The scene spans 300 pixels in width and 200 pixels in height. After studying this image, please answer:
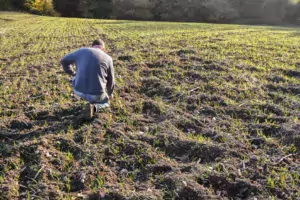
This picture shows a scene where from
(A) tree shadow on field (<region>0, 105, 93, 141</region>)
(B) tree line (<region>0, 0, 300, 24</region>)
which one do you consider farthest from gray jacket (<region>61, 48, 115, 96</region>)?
(B) tree line (<region>0, 0, 300, 24</region>)

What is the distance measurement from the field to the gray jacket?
25.1 inches

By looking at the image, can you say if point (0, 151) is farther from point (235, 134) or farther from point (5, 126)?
point (235, 134)

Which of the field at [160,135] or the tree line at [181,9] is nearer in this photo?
the field at [160,135]

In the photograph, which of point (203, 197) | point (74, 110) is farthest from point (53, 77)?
point (203, 197)

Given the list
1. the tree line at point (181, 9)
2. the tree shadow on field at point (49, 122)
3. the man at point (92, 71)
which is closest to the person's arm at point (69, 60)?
the man at point (92, 71)

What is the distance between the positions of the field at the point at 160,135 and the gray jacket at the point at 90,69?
0.64 meters

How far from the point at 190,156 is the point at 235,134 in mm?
937

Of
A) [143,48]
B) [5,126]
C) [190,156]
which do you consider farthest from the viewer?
[143,48]

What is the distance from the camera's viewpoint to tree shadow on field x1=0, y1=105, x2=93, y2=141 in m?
4.34

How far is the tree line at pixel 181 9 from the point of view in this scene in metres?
34.6

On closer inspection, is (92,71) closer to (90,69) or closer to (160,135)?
(90,69)

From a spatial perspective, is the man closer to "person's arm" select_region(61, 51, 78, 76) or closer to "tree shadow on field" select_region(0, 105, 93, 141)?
"person's arm" select_region(61, 51, 78, 76)

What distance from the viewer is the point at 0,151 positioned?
3879 mm

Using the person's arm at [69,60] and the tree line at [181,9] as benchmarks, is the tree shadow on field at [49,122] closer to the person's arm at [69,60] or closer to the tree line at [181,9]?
the person's arm at [69,60]
